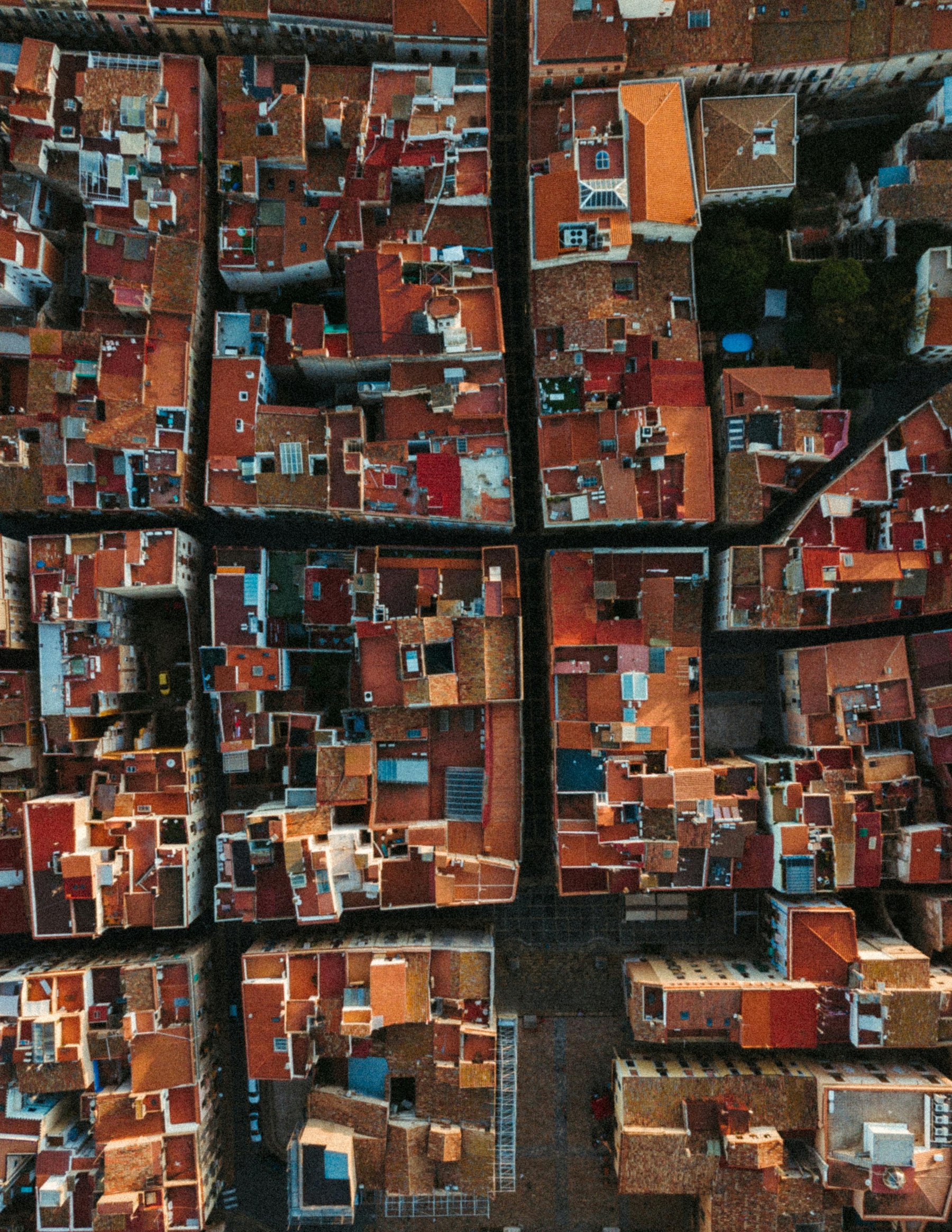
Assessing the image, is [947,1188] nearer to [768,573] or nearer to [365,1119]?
[365,1119]

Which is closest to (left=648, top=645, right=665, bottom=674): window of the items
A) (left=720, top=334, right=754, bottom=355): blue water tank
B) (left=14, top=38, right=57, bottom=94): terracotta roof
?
(left=720, top=334, right=754, bottom=355): blue water tank

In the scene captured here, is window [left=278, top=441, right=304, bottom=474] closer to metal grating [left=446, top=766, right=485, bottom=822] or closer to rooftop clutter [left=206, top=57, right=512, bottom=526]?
rooftop clutter [left=206, top=57, right=512, bottom=526]

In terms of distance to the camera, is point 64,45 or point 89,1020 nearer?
point 89,1020

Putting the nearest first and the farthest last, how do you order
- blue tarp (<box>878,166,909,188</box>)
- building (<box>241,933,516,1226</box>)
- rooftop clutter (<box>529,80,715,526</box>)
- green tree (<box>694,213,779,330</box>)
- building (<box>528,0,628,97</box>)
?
building (<box>528,0,628,97</box>) < rooftop clutter (<box>529,80,715,526</box>) < building (<box>241,933,516,1226</box>) < blue tarp (<box>878,166,909,188</box>) < green tree (<box>694,213,779,330</box>)

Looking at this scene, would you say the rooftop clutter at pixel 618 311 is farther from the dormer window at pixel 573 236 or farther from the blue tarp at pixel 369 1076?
the blue tarp at pixel 369 1076

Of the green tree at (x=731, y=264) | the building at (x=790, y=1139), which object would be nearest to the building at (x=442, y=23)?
the green tree at (x=731, y=264)

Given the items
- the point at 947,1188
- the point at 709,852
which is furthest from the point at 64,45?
the point at 947,1188
